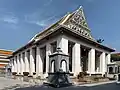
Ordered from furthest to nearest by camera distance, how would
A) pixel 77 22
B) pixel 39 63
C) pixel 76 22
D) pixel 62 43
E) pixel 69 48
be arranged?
pixel 77 22 < pixel 76 22 < pixel 39 63 < pixel 69 48 < pixel 62 43

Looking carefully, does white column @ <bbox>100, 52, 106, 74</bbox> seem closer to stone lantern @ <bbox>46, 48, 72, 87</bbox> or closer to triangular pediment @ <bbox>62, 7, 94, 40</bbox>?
triangular pediment @ <bbox>62, 7, 94, 40</bbox>

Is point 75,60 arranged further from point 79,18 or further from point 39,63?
point 79,18

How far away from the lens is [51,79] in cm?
1989

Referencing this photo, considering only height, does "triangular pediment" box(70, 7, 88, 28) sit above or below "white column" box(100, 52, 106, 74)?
above

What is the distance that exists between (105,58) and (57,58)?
2141 centimetres

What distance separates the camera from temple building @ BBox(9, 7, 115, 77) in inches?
1125

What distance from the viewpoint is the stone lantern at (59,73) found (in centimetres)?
1881

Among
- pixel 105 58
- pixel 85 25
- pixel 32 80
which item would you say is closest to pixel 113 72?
pixel 105 58

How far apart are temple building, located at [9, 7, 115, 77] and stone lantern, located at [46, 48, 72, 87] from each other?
592 centimetres

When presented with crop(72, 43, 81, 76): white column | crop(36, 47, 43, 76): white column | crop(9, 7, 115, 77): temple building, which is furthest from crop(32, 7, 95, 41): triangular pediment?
crop(72, 43, 81, 76): white column

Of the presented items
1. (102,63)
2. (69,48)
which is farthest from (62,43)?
(102,63)

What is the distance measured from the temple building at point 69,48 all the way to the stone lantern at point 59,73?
19.4 feet

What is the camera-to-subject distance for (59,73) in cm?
1931

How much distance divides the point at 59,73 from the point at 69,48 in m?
13.6
